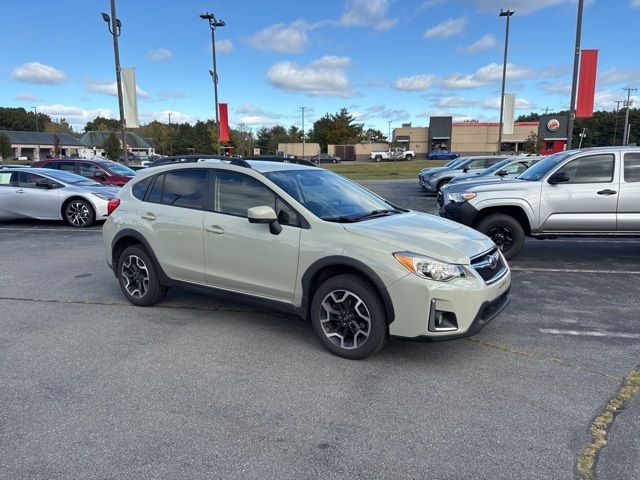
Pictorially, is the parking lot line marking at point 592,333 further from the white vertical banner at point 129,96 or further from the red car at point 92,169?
the white vertical banner at point 129,96

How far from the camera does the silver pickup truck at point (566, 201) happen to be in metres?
7.50

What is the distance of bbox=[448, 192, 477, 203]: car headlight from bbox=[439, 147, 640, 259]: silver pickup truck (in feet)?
0.06

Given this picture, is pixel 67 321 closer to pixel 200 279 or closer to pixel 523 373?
pixel 200 279

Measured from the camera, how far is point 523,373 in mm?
3867

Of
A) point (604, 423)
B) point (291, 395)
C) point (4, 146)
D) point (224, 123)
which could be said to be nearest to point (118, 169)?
point (291, 395)

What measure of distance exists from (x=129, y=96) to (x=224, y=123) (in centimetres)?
1147

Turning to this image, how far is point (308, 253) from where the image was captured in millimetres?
4148

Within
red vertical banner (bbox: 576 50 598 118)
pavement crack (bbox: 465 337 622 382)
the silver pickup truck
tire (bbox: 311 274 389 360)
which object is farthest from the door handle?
red vertical banner (bbox: 576 50 598 118)

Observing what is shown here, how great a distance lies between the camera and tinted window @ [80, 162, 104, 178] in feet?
52.0

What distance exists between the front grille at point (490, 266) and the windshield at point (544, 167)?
4.10 meters

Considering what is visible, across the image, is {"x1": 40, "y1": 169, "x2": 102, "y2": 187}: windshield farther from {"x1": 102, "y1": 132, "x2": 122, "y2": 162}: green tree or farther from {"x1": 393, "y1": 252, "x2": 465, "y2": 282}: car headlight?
{"x1": 102, "y1": 132, "x2": 122, "y2": 162}: green tree

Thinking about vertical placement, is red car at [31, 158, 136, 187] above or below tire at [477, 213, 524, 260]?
above

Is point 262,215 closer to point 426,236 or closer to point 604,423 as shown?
point 426,236

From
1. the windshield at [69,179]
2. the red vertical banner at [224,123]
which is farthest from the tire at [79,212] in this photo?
the red vertical banner at [224,123]
